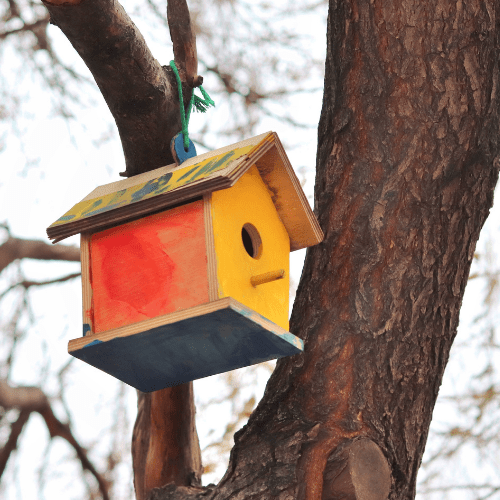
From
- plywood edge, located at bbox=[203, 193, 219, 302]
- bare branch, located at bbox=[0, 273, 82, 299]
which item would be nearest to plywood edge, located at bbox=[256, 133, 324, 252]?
plywood edge, located at bbox=[203, 193, 219, 302]

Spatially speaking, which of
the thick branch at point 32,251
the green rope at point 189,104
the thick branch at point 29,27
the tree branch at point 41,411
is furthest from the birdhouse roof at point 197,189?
the thick branch at point 29,27

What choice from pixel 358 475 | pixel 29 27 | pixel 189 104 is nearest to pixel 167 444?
pixel 358 475

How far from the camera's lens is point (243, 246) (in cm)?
154

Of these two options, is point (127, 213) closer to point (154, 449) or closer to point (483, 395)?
point (154, 449)

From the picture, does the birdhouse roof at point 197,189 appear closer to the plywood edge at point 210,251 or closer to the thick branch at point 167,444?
the plywood edge at point 210,251

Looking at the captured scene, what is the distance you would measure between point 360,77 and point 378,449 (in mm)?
1028

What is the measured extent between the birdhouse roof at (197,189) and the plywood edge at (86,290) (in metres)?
0.03

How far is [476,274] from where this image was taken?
4008 mm

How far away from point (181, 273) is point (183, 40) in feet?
2.73

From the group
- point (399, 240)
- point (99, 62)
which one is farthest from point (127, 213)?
point (399, 240)

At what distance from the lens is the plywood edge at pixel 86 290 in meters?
1.50

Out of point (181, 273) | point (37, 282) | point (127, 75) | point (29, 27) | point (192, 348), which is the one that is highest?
point (29, 27)

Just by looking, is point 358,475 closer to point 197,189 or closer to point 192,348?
point 192,348

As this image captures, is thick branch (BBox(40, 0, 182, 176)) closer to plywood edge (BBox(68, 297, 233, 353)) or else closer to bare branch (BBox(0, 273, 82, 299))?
plywood edge (BBox(68, 297, 233, 353))
